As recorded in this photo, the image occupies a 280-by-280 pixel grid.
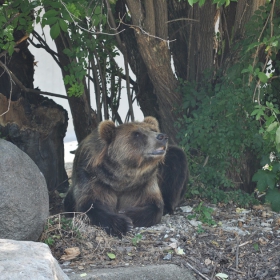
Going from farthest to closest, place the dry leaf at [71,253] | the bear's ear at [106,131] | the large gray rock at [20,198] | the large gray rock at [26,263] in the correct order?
the bear's ear at [106,131] → the dry leaf at [71,253] → the large gray rock at [20,198] → the large gray rock at [26,263]

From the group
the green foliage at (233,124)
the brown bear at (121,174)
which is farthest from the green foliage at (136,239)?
the green foliage at (233,124)

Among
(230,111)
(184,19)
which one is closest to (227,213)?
(230,111)

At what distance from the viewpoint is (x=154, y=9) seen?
6.88 m

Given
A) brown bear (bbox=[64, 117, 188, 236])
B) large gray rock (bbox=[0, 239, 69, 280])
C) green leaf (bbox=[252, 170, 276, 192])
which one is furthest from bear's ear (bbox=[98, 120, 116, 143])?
large gray rock (bbox=[0, 239, 69, 280])

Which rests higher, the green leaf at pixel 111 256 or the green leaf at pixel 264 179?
the green leaf at pixel 264 179

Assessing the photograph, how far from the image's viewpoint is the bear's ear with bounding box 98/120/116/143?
6422mm

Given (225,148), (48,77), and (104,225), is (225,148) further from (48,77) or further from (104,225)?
(48,77)

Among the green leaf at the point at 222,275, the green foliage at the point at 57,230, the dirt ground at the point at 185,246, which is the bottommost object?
the green leaf at the point at 222,275

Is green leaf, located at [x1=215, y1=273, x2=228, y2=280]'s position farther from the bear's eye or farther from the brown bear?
the bear's eye

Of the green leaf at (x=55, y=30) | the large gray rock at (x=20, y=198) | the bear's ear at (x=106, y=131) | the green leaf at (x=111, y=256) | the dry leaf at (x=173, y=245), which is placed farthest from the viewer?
the bear's ear at (x=106, y=131)

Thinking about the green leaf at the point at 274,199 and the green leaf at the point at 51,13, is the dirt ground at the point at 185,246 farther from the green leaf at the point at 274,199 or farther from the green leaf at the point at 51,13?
the green leaf at the point at 51,13

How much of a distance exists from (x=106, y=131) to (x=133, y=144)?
30 centimetres

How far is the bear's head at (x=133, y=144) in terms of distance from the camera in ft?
20.7

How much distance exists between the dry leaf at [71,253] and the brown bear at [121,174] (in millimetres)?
688
